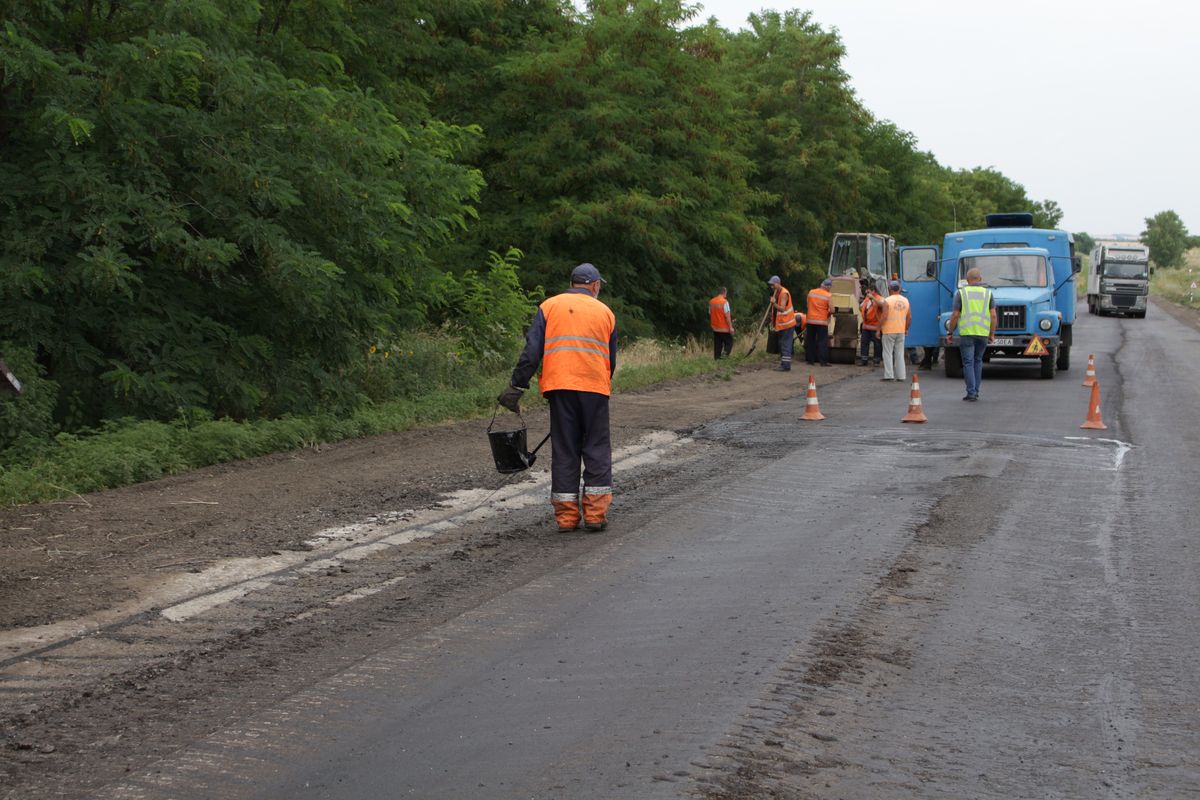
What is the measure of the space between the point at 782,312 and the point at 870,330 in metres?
2.47

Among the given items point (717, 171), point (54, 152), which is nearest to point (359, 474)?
point (54, 152)

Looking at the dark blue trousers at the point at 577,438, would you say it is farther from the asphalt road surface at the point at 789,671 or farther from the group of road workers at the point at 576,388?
the asphalt road surface at the point at 789,671

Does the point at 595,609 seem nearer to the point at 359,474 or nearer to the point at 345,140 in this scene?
the point at 359,474

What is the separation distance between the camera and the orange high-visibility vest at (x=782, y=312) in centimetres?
2850

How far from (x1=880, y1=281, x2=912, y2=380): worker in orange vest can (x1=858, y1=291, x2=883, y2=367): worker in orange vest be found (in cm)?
255

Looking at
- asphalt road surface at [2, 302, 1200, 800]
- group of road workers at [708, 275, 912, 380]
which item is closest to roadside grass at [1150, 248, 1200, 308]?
group of road workers at [708, 275, 912, 380]

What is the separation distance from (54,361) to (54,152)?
7.15ft

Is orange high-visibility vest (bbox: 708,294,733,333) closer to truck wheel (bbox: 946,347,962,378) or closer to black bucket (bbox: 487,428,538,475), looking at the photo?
truck wheel (bbox: 946,347,962,378)

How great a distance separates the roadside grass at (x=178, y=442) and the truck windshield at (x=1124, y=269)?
4900cm

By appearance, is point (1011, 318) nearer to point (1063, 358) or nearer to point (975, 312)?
point (1063, 358)

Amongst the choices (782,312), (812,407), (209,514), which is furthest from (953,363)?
(209,514)

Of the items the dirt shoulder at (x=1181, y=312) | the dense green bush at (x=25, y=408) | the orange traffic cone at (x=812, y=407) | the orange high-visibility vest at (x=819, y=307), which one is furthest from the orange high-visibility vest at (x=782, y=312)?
the dirt shoulder at (x=1181, y=312)

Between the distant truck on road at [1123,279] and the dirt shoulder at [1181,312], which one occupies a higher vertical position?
the distant truck on road at [1123,279]

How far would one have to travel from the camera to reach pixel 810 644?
6.26 meters
